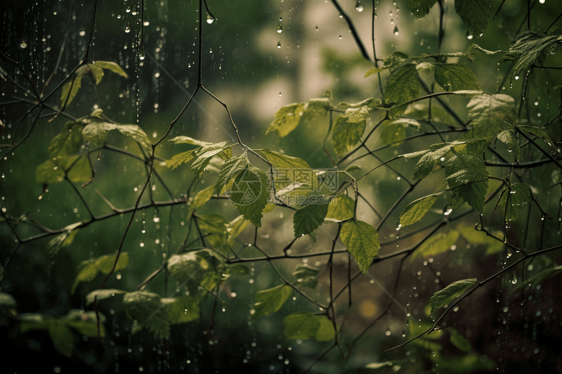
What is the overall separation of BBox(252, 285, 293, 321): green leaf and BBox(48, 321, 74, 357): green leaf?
29.4 inches

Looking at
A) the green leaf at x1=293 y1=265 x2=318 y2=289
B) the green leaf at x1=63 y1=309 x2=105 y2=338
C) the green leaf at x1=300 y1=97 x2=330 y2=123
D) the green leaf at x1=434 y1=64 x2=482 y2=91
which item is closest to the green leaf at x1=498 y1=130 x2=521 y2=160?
the green leaf at x1=434 y1=64 x2=482 y2=91

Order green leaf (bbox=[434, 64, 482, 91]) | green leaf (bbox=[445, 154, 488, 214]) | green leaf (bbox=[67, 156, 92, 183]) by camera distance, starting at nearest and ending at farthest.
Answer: green leaf (bbox=[445, 154, 488, 214]), green leaf (bbox=[434, 64, 482, 91]), green leaf (bbox=[67, 156, 92, 183])

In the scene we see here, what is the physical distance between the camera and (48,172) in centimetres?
82

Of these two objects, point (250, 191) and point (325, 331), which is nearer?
point (250, 191)

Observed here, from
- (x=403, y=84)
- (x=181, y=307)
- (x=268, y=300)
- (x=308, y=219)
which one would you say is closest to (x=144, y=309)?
(x=181, y=307)

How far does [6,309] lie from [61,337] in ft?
0.58

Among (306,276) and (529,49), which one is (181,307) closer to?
(306,276)

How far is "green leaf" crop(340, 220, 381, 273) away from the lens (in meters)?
0.52

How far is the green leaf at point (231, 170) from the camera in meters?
0.41

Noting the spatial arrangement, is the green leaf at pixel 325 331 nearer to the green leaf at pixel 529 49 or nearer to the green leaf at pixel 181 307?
the green leaf at pixel 181 307

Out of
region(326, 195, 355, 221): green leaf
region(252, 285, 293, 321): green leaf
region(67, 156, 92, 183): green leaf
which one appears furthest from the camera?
region(67, 156, 92, 183): green leaf

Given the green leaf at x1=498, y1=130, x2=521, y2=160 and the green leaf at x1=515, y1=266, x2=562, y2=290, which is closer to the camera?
the green leaf at x1=498, y1=130, x2=521, y2=160

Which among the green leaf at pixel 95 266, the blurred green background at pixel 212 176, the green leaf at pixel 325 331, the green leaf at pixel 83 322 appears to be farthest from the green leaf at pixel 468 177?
the green leaf at pixel 83 322

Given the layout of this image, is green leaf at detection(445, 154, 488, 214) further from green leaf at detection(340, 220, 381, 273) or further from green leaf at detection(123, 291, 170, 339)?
green leaf at detection(123, 291, 170, 339)
